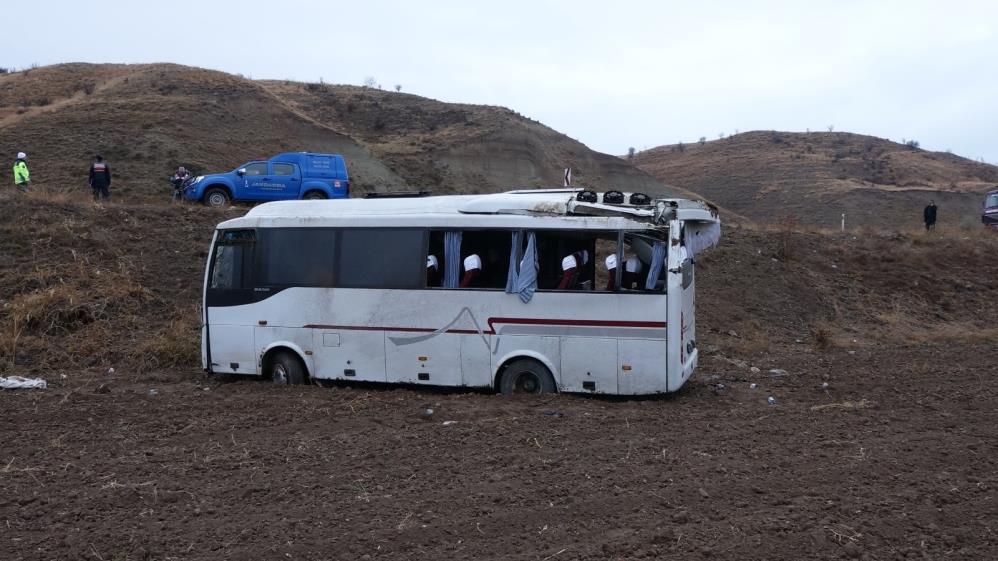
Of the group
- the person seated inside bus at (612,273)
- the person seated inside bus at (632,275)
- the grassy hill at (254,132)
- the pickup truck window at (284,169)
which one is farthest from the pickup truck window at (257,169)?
the person seated inside bus at (632,275)

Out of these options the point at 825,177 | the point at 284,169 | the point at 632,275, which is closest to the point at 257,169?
the point at 284,169

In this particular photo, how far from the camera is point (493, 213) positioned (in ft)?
34.7

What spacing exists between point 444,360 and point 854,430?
4.84 metres

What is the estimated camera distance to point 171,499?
6.24m

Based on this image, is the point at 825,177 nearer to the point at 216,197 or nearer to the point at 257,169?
the point at 257,169

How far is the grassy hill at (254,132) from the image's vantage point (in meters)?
33.0

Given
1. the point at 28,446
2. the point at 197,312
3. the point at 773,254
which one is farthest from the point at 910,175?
the point at 28,446

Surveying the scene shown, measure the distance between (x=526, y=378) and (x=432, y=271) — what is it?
5.98 feet

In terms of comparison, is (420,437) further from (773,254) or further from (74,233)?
(773,254)

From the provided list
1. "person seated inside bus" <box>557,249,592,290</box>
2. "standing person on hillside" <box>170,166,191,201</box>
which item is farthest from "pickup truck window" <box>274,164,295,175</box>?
"person seated inside bus" <box>557,249,592,290</box>

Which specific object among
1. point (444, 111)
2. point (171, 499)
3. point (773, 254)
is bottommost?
point (171, 499)

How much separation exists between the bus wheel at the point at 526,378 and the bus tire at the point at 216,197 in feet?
55.1

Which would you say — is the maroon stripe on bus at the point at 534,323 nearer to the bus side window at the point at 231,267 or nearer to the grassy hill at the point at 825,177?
the bus side window at the point at 231,267

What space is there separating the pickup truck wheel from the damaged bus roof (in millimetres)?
13494
